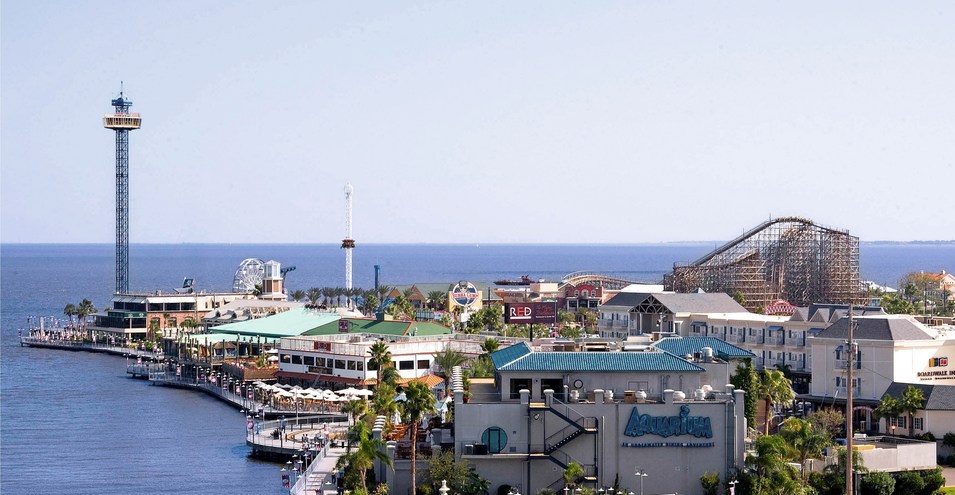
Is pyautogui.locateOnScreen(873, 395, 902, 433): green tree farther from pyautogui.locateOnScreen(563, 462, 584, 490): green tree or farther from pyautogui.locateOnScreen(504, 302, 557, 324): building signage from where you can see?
pyautogui.locateOnScreen(504, 302, 557, 324): building signage

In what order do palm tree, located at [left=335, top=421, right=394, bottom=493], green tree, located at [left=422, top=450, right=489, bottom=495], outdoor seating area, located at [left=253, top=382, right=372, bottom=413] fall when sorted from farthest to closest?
outdoor seating area, located at [left=253, top=382, right=372, bottom=413]
palm tree, located at [left=335, top=421, right=394, bottom=493]
green tree, located at [left=422, top=450, right=489, bottom=495]

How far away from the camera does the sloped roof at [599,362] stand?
2623 inches

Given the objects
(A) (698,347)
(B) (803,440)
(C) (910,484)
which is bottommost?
(C) (910,484)

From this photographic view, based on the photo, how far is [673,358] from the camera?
6812 cm

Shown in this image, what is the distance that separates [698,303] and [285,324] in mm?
49618

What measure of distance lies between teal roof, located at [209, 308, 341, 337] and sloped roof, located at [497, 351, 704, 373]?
3165 inches

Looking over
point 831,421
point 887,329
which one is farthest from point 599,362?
point 887,329

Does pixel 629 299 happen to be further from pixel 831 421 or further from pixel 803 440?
pixel 803 440

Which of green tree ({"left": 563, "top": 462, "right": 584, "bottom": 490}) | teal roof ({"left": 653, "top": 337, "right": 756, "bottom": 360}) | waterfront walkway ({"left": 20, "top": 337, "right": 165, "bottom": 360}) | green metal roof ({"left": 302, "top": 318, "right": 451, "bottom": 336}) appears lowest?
waterfront walkway ({"left": 20, "top": 337, "right": 165, "bottom": 360})

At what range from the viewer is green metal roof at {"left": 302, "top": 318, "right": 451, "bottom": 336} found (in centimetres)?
12888

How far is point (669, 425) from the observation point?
64.9m

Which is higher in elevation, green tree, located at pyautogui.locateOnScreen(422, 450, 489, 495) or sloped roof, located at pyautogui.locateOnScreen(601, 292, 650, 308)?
sloped roof, located at pyautogui.locateOnScreen(601, 292, 650, 308)

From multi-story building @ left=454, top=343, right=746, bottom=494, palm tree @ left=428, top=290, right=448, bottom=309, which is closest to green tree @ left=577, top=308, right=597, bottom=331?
palm tree @ left=428, top=290, right=448, bottom=309

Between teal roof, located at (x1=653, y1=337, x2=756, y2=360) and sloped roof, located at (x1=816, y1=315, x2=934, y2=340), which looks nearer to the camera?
teal roof, located at (x1=653, y1=337, x2=756, y2=360)
